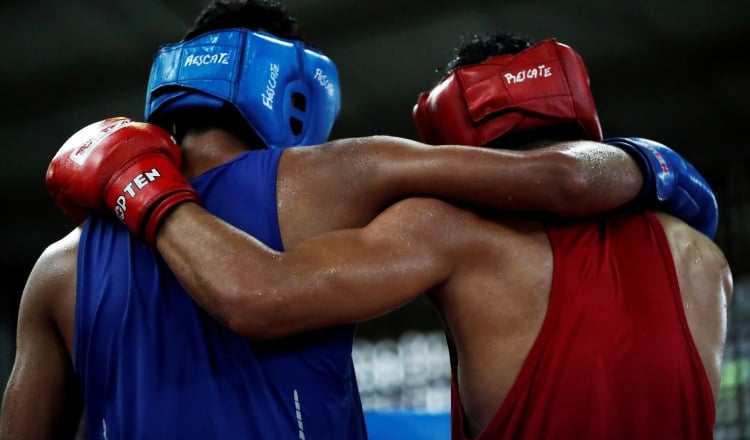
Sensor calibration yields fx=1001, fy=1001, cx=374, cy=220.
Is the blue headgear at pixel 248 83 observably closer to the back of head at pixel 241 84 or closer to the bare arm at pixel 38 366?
the back of head at pixel 241 84

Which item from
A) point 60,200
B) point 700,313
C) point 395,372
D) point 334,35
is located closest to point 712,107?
point 334,35

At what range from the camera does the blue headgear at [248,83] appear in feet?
6.41

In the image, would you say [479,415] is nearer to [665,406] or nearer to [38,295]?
[665,406]

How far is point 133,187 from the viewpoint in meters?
1.71

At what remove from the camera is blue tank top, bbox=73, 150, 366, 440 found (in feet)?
5.64

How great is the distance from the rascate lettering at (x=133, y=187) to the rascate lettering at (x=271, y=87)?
1.07ft

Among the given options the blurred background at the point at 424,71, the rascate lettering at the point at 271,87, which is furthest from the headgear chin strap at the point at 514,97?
the blurred background at the point at 424,71

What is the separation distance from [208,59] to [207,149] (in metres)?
0.18

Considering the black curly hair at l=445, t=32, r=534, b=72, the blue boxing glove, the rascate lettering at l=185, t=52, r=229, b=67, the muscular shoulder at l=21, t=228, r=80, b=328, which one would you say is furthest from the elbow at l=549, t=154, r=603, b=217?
the muscular shoulder at l=21, t=228, r=80, b=328

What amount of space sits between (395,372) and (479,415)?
639cm

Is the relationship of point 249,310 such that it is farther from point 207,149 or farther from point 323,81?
point 323,81

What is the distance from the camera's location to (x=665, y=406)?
1.73 m

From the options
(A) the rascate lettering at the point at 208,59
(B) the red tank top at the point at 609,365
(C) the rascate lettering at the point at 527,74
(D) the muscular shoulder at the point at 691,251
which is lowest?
(B) the red tank top at the point at 609,365

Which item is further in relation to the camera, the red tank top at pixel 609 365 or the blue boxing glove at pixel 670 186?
the blue boxing glove at pixel 670 186
